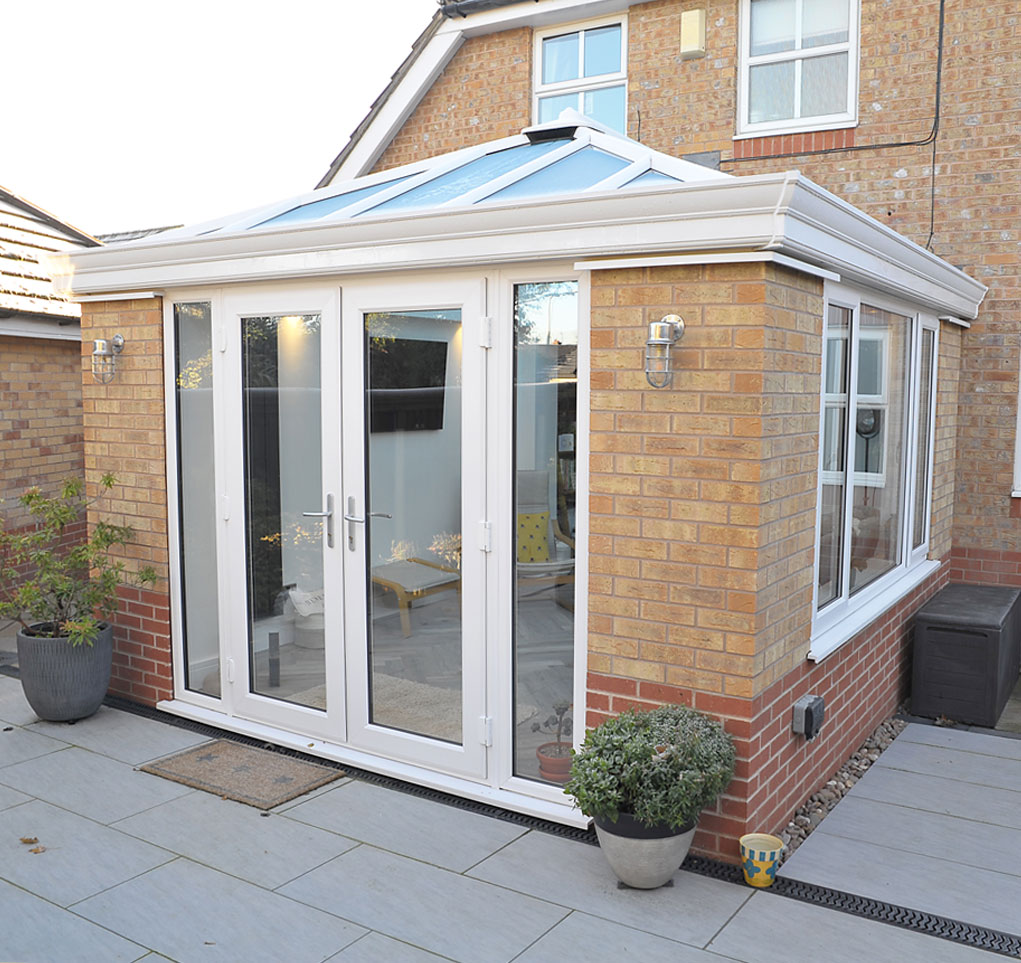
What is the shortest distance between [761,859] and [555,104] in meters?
6.95

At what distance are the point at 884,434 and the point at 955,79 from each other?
9.97 ft

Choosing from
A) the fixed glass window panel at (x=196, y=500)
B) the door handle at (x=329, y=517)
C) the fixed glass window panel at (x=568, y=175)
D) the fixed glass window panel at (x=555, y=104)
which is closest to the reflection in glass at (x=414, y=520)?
the door handle at (x=329, y=517)

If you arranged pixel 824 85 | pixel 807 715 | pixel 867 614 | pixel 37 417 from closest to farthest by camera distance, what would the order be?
pixel 807 715 → pixel 867 614 → pixel 824 85 → pixel 37 417

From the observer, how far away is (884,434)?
5492 millimetres

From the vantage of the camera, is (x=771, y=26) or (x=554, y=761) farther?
(x=771, y=26)

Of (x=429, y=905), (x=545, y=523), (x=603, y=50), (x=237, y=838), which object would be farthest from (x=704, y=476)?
(x=603, y=50)

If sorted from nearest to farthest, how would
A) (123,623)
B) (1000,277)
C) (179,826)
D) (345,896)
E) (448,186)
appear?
1. (345,896)
2. (179,826)
3. (448,186)
4. (123,623)
5. (1000,277)

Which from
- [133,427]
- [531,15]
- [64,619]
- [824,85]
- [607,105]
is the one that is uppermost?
[531,15]

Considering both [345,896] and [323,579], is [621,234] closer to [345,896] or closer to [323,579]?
[323,579]

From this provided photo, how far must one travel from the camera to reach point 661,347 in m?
3.73

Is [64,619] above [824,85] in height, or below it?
below

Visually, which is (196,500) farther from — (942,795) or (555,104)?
(555,104)

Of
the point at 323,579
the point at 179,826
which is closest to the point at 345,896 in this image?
the point at 179,826

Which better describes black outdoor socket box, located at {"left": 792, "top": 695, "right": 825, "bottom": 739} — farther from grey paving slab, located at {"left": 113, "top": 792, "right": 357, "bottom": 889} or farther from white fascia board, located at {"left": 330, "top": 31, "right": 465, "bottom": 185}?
white fascia board, located at {"left": 330, "top": 31, "right": 465, "bottom": 185}
